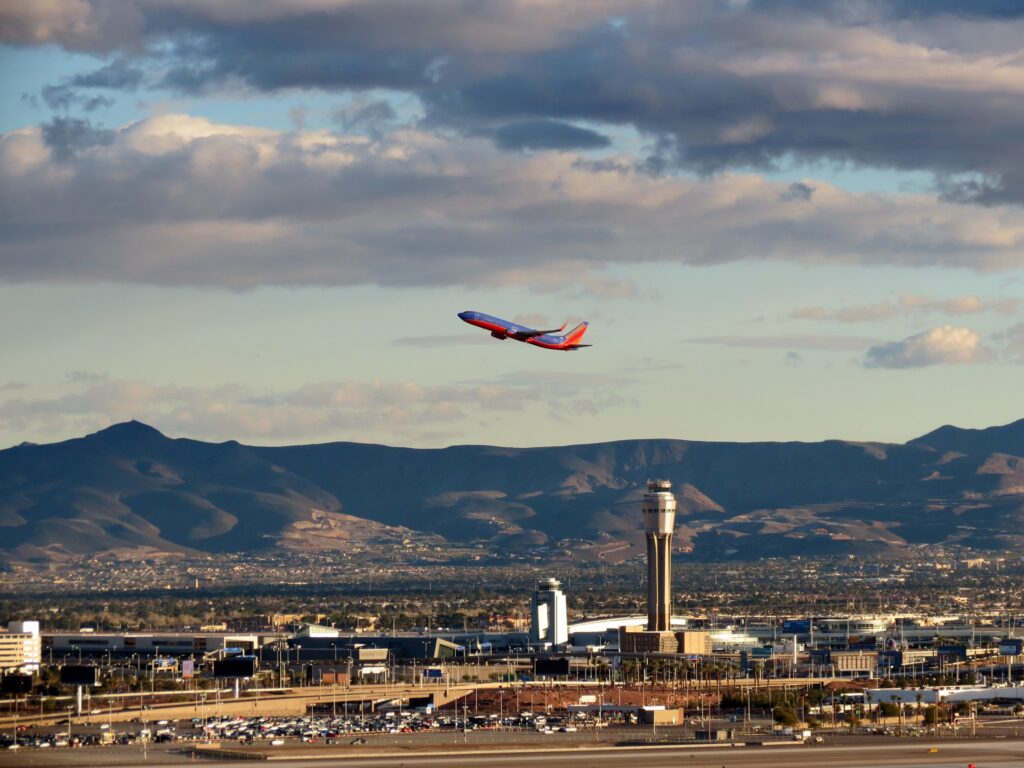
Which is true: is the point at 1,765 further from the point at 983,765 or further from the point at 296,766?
the point at 983,765

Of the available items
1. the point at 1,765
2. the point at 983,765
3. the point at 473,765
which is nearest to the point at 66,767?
the point at 1,765

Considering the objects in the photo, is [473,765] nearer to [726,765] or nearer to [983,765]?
[726,765]

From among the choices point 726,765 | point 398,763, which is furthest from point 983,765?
point 398,763

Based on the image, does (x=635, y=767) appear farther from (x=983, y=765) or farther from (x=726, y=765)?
(x=983, y=765)

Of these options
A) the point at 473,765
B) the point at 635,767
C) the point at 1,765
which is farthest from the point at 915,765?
the point at 1,765

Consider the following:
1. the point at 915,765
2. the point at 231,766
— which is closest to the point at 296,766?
the point at 231,766
